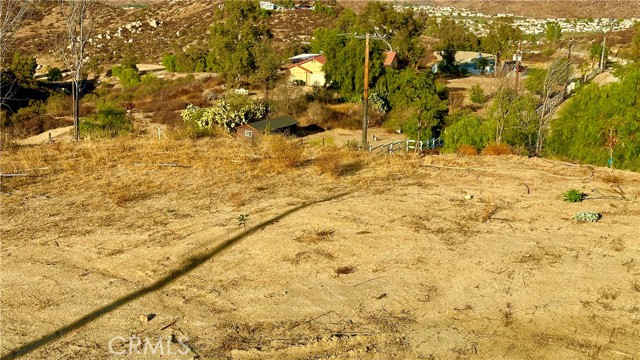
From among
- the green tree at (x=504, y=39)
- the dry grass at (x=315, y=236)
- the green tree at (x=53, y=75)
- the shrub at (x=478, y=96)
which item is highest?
the green tree at (x=504, y=39)

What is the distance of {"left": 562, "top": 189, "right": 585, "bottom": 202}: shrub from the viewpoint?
1367 cm

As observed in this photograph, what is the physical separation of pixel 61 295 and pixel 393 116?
89.7 feet

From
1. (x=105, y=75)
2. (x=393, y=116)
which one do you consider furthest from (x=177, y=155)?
(x=105, y=75)

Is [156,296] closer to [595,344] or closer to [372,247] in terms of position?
[372,247]

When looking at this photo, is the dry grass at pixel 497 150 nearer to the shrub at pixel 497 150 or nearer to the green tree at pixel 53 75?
the shrub at pixel 497 150

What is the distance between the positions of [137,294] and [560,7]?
162 meters

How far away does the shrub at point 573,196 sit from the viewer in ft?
44.9

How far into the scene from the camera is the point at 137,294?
30.4 ft

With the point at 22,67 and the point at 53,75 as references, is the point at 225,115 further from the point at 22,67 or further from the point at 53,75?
the point at 53,75

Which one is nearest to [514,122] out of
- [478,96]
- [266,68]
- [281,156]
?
[281,156]

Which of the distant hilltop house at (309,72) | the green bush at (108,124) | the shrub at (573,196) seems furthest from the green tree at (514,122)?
the distant hilltop house at (309,72)

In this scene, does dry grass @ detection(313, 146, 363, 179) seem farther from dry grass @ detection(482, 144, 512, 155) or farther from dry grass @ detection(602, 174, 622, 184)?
dry grass @ detection(602, 174, 622, 184)

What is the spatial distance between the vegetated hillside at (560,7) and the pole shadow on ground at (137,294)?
415 ft

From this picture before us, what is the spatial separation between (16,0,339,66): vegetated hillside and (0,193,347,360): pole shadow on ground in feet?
206
